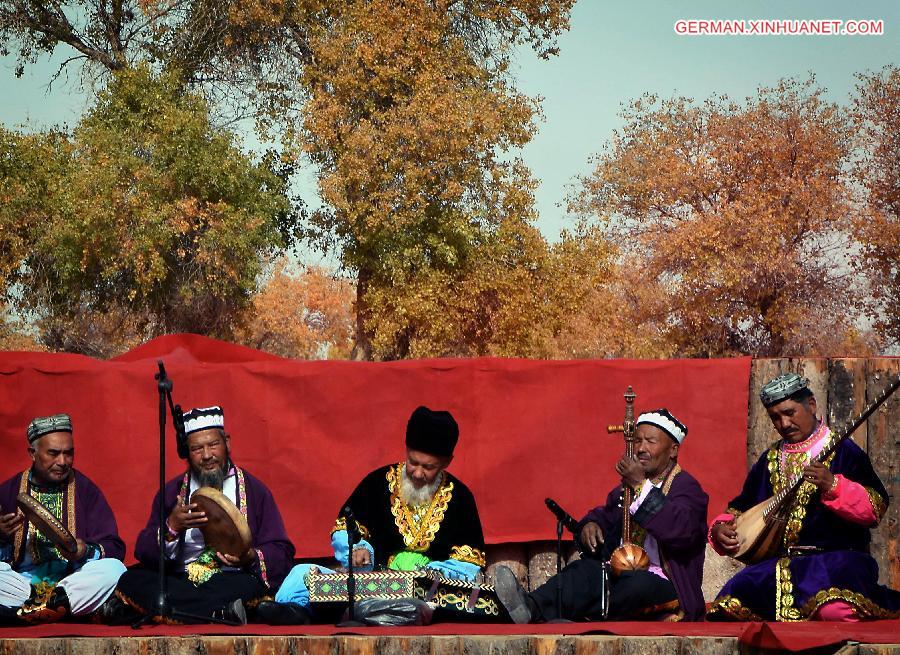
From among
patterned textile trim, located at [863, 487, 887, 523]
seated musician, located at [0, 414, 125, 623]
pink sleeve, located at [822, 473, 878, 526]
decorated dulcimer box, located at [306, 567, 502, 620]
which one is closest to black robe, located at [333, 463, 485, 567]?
decorated dulcimer box, located at [306, 567, 502, 620]

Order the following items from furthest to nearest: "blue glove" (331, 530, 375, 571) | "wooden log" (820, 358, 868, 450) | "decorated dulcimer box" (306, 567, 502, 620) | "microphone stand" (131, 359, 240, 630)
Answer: "wooden log" (820, 358, 868, 450), "blue glove" (331, 530, 375, 571), "decorated dulcimer box" (306, 567, 502, 620), "microphone stand" (131, 359, 240, 630)

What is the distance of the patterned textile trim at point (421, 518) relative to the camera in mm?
7566

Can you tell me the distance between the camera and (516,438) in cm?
920

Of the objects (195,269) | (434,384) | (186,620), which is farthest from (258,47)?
(186,620)

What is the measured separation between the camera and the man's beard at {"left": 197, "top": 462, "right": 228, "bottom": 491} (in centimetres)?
775

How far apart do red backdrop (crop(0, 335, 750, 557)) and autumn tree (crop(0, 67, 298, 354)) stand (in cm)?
1736

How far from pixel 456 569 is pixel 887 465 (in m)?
3.16

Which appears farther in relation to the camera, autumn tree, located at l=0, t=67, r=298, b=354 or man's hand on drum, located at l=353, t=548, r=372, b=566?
autumn tree, located at l=0, t=67, r=298, b=354

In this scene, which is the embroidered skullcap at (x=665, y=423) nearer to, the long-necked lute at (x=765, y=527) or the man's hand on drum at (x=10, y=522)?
the long-necked lute at (x=765, y=527)

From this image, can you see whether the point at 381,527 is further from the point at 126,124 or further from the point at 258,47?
the point at 258,47

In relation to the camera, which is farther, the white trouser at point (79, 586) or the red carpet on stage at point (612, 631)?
the white trouser at point (79, 586)

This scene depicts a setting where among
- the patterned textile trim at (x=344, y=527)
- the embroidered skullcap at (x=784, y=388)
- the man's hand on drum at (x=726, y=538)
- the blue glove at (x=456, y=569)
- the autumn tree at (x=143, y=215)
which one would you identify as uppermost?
the autumn tree at (x=143, y=215)

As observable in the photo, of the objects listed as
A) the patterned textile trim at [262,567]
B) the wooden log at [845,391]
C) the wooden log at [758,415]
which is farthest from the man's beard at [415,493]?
the wooden log at [845,391]

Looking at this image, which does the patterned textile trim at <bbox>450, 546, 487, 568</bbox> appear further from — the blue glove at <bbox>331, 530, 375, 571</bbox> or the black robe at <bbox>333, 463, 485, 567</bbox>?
the blue glove at <bbox>331, 530, 375, 571</bbox>
